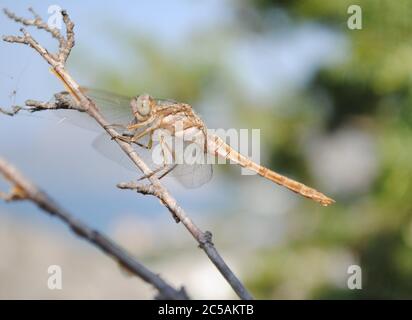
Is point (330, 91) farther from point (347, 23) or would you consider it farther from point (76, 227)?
point (76, 227)

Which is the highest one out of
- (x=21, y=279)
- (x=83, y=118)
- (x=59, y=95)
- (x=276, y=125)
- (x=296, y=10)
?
(x=296, y=10)

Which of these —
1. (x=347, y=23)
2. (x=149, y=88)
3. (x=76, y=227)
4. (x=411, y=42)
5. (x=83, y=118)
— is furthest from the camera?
(x=149, y=88)

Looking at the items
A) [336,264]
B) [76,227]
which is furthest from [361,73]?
[76,227]

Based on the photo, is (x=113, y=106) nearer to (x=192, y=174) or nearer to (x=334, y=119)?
(x=192, y=174)

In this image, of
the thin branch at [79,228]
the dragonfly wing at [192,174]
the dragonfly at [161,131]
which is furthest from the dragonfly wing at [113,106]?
the thin branch at [79,228]

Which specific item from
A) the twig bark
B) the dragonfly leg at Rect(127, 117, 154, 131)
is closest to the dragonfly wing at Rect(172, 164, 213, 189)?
the dragonfly leg at Rect(127, 117, 154, 131)

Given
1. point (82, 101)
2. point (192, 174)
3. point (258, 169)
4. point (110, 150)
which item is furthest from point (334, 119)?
point (82, 101)

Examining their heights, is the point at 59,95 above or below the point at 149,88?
below

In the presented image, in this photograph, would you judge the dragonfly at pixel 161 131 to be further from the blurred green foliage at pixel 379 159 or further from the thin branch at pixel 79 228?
the blurred green foliage at pixel 379 159
